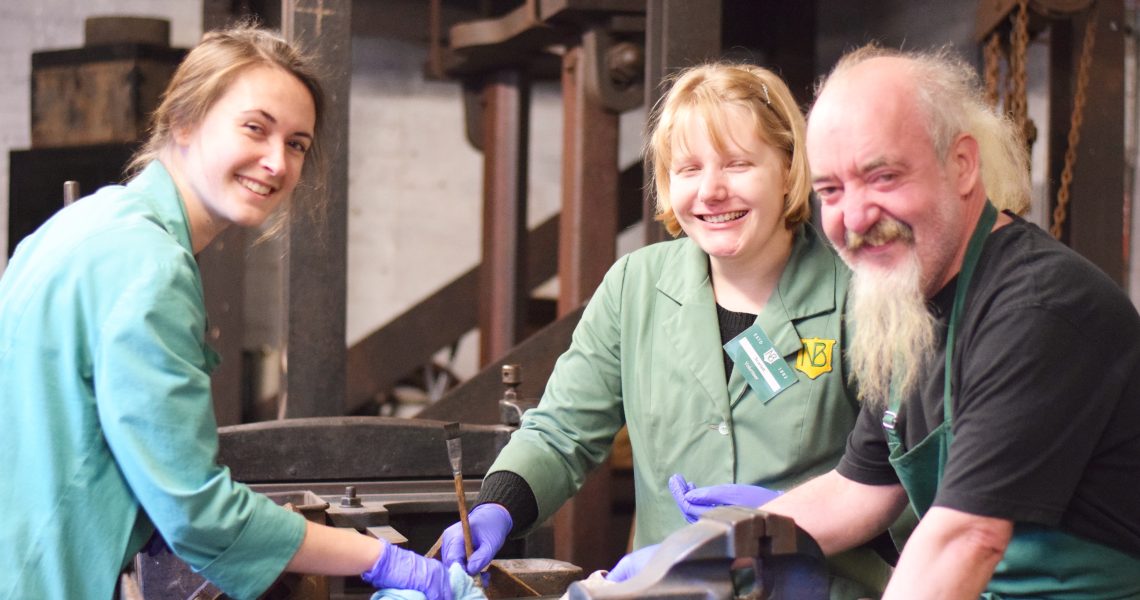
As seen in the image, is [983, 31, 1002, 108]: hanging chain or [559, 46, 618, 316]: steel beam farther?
[559, 46, 618, 316]: steel beam

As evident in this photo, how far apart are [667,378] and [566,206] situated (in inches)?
75.4

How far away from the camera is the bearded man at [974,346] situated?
139 centimetres

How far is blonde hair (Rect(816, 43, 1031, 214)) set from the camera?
4.96ft

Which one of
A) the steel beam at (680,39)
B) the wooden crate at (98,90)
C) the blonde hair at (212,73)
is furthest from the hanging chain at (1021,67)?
the wooden crate at (98,90)

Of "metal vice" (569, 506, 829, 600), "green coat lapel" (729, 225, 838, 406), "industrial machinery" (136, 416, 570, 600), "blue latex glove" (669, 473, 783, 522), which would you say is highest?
"green coat lapel" (729, 225, 838, 406)

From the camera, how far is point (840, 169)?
4.97 ft

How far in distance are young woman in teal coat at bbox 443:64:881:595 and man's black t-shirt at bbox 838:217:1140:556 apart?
49 cm

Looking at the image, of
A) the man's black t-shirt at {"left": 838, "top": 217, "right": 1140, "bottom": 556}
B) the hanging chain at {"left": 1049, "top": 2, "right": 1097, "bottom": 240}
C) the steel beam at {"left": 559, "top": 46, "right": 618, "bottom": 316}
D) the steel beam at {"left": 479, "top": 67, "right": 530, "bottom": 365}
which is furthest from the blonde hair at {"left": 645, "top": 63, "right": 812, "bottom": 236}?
the steel beam at {"left": 479, "top": 67, "right": 530, "bottom": 365}

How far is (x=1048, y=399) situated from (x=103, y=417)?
109 cm

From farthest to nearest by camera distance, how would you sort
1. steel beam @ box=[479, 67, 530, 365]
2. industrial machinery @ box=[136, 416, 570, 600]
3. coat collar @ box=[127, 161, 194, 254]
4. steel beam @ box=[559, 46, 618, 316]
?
steel beam @ box=[479, 67, 530, 365] → steel beam @ box=[559, 46, 618, 316] → industrial machinery @ box=[136, 416, 570, 600] → coat collar @ box=[127, 161, 194, 254]

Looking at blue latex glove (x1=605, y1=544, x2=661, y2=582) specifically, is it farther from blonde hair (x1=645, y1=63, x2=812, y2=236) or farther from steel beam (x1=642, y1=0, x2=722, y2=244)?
steel beam (x1=642, y1=0, x2=722, y2=244)

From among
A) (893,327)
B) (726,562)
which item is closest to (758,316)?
(893,327)

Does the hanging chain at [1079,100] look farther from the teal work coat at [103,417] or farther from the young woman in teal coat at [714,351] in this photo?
the teal work coat at [103,417]

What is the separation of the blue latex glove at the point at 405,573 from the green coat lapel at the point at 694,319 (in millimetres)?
548
